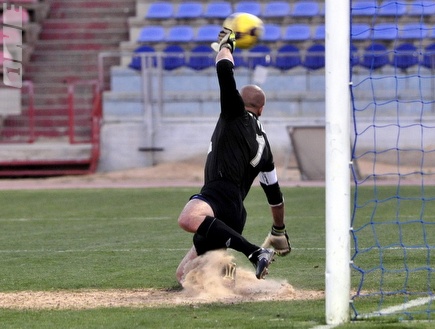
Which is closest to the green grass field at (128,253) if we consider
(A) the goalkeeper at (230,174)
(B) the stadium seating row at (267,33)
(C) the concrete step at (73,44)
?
(A) the goalkeeper at (230,174)

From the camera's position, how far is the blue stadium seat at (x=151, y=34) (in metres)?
28.6

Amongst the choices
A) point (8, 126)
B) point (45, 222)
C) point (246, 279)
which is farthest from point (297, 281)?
point (8, 126)

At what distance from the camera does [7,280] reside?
941cm

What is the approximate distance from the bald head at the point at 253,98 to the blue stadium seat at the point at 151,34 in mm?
20095

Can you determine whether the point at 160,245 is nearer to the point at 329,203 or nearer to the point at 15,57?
the point at 329,203

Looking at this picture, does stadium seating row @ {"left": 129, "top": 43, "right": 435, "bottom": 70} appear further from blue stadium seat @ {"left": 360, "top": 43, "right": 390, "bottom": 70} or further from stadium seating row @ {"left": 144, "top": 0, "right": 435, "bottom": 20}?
stadium seating row @ {"left": 144, "top": 0, "right": 435, "bottom": 20}

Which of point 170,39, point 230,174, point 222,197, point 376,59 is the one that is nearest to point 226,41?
point 230,174

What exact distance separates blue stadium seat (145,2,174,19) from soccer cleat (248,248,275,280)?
21949 millimetres

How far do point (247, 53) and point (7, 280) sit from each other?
651 inches

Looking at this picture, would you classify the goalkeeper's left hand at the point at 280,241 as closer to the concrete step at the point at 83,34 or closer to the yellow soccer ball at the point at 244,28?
the yellow soccer ball at the point at 244,28

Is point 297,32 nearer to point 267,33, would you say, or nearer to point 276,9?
point 267,33

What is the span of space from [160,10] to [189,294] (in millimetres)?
22010

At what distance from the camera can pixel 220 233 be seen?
818 cm

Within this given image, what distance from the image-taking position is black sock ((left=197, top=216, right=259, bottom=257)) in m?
8.15
